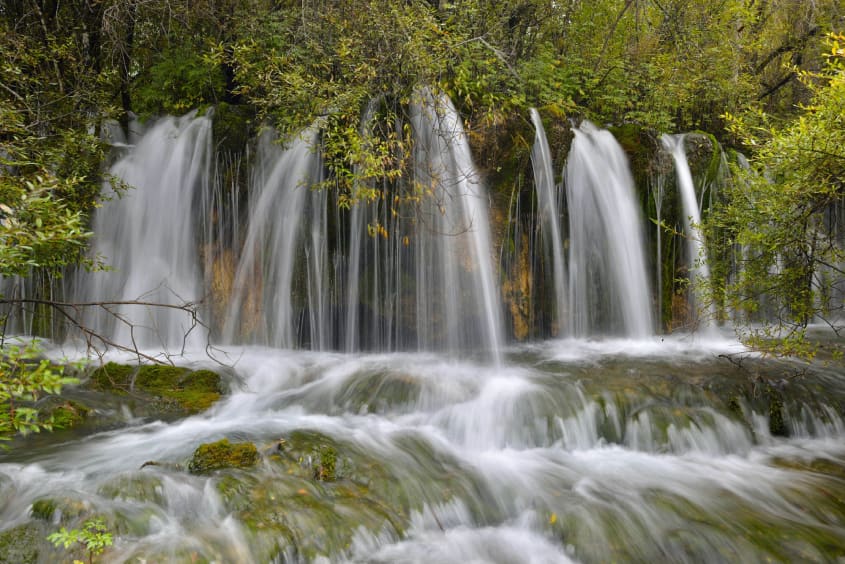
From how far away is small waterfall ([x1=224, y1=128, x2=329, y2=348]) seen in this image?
909 cm

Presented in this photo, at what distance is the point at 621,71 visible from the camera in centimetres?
1196

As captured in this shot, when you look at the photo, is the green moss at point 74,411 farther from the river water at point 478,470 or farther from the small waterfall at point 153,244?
the small waterfall at point 153,244

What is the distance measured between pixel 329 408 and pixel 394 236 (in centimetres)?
338

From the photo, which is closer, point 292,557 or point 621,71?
point 292,557

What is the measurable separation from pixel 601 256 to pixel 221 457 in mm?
7372

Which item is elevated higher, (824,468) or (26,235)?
(26,235)

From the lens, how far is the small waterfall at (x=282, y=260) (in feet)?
29.8

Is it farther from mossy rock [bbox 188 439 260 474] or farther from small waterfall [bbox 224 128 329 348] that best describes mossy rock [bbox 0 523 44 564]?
small waterfall [bbox 224 128 329 348]

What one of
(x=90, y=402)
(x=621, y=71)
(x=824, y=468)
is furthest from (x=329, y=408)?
(x=621, y=71)

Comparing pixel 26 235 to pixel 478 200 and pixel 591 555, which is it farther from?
pixel 478 200

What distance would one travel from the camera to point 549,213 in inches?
376

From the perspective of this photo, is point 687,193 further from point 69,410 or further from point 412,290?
point 69,410

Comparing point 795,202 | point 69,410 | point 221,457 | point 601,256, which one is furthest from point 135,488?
point 601,256

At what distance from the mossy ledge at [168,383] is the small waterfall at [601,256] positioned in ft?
19.9
